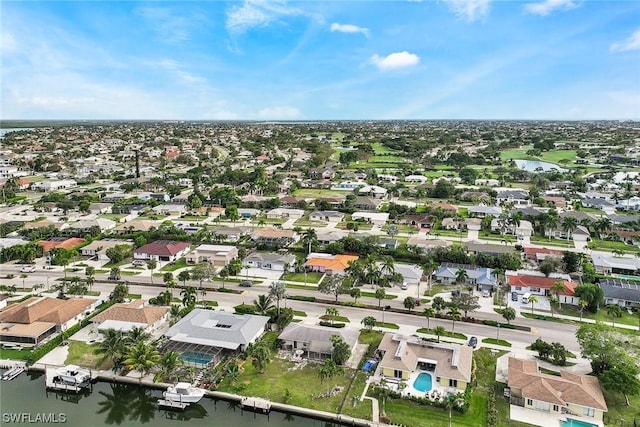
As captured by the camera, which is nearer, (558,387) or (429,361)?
(558,387)

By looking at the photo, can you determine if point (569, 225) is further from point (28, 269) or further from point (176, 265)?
point (28, 269)

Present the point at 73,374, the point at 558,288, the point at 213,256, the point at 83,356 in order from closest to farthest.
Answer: the point at 73,374, the point at 83,356, the point at 558,288, the point at 213,256

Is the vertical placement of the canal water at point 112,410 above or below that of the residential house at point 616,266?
below

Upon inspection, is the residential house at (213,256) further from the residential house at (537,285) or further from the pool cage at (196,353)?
the residential house at (537,285)

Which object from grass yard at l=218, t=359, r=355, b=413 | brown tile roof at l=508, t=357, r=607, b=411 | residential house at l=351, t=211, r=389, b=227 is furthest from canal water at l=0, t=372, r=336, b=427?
residential house at l=351, t=211, r=389, b=227

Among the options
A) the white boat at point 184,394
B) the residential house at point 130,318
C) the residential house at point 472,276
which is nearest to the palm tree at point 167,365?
the white boat at point 184,394

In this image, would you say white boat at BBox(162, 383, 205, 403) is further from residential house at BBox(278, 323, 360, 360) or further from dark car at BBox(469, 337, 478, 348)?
dark car at BBox(469, 337, 478, 348)

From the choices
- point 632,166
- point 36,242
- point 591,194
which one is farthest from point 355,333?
point 632,166

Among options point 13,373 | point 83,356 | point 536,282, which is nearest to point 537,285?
point 536,282
